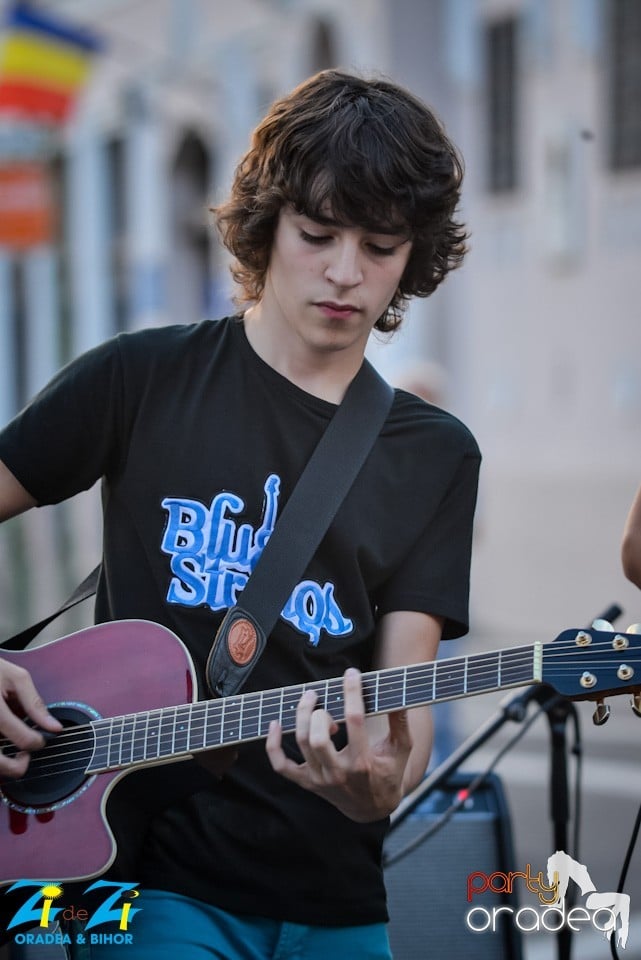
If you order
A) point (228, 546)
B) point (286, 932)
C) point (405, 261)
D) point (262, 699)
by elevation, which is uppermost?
point (405, 261)

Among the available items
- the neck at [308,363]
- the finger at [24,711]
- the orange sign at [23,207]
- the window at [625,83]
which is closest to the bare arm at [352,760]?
the finger at [24,711]

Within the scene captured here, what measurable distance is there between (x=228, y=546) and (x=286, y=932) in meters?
0.67

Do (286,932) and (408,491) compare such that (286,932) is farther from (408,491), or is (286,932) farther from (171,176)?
(171,176)

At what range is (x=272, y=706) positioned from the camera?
2.28 m

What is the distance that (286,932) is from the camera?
228cm

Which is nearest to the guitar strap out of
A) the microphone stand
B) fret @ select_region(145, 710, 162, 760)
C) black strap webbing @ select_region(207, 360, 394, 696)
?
black strap webbing @ select_region(207, 360, 394, 696)

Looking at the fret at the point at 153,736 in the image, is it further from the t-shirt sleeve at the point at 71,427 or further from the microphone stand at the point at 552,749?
the microphone stand at the point at 552,749

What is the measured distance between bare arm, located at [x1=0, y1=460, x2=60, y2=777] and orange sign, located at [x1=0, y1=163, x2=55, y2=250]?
42.8 ft

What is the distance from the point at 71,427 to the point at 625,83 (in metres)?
12.0

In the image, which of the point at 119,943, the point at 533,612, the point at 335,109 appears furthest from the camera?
the point at 533,612

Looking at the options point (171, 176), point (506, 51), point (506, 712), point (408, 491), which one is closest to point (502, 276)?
point (506, 51)

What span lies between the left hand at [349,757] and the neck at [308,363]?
589 mm

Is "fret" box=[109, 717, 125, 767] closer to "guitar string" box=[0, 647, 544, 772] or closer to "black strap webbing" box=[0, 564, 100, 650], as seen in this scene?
"guitar string" box=[0, 647, 544, 772]

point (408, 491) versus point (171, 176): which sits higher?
point (408, 491)
